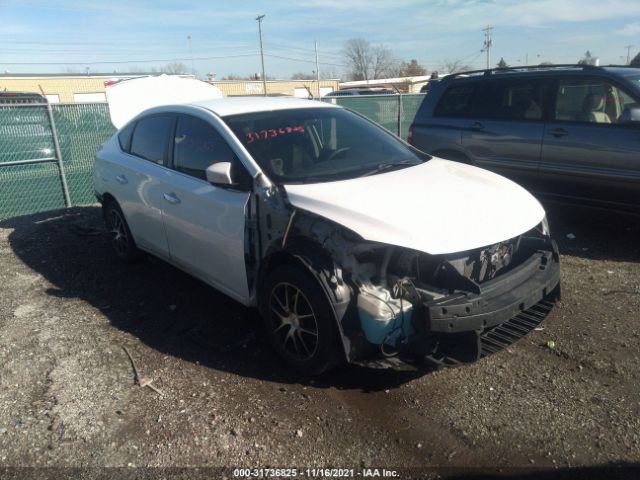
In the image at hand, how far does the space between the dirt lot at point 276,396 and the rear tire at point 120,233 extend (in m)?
0.80

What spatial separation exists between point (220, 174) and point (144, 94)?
505 cm

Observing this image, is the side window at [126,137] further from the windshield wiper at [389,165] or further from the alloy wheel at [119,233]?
the windshield wiper at [389,165]

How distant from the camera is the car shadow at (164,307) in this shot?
3.58 meters

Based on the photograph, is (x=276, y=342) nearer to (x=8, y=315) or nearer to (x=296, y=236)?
(x=296, y=236)

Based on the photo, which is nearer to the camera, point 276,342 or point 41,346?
point 276,342

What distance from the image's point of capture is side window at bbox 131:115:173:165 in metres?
4.65

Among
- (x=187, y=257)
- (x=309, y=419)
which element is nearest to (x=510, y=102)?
(x=187, y=257)

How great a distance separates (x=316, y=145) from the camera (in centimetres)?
411

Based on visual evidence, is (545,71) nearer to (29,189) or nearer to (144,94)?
(144,94)

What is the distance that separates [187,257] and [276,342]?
127 cm

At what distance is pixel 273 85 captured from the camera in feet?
207

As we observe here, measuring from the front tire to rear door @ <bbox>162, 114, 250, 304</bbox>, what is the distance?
0.37 metres

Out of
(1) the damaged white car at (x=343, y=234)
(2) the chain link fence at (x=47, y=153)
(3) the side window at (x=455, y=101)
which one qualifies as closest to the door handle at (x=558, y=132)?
(3) the side window at (x=455, y=101)

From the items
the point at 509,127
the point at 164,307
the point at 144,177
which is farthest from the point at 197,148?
the point at 509,127
